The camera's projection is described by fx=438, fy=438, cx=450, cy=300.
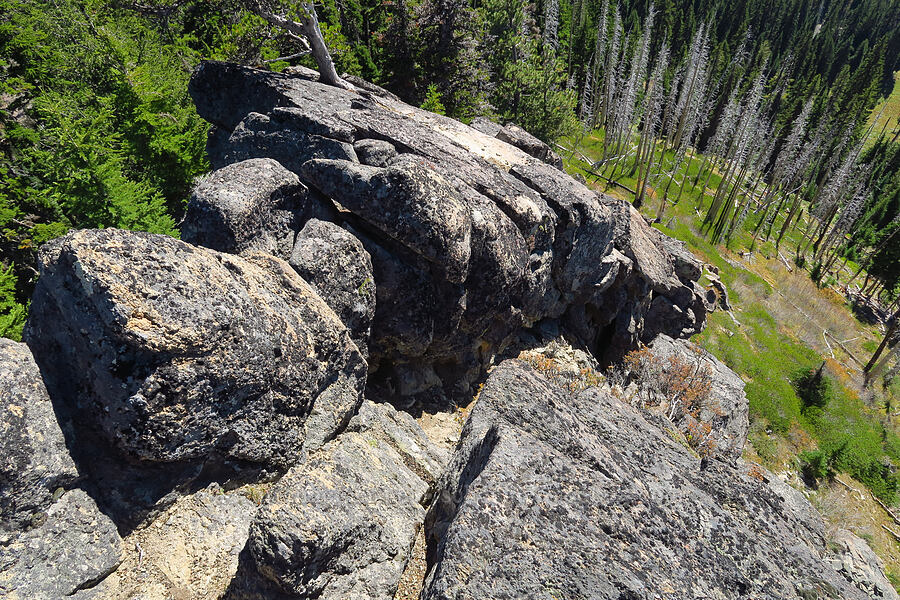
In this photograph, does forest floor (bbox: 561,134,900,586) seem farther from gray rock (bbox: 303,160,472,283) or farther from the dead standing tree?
the dead standing tree

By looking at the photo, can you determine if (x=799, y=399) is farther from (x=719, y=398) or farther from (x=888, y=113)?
(x=888, y=113)

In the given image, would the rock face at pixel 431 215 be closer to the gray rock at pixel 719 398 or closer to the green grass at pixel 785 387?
the gray rock at pixel 719 398

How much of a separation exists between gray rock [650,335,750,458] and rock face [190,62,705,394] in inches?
250

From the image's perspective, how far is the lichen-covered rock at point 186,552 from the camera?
20.6 feet

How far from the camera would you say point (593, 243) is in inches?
687

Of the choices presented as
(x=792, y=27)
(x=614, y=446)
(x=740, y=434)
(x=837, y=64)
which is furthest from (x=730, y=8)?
(x=614, y=446)

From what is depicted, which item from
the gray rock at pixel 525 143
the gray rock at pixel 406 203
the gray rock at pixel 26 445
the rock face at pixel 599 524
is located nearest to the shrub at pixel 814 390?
the gray rock at pixel 525 143

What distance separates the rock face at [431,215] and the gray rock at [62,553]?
5530 mm

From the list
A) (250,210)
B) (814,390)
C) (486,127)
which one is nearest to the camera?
(250,210)

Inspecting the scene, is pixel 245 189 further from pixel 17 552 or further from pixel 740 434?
pixel 740 434

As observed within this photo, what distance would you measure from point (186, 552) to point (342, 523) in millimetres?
2367

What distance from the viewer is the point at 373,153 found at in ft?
43.7

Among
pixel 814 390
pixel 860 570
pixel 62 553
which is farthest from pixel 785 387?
pixel 62 553

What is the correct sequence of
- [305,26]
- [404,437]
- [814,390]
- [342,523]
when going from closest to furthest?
[342,523]
[404,437]
[305,26]
[814,390]
